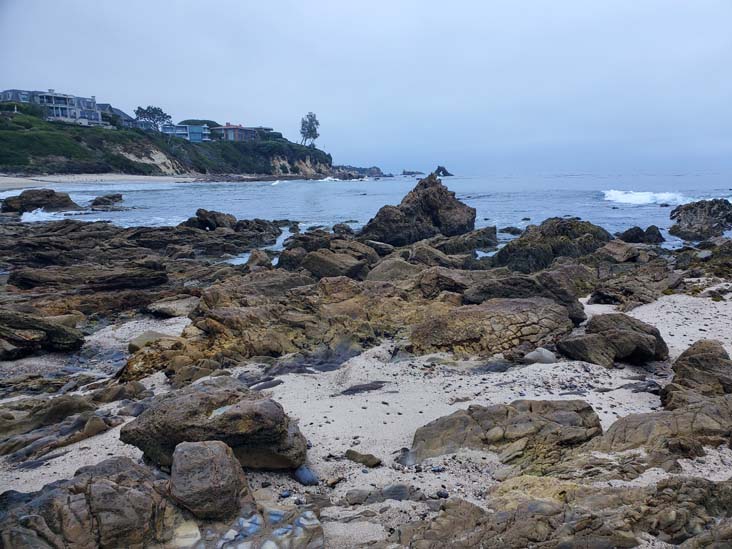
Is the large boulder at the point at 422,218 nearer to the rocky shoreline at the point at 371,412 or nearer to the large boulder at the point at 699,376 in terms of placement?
the rocky shoreline at the point at 371,412

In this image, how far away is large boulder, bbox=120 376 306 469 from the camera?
15.8ft

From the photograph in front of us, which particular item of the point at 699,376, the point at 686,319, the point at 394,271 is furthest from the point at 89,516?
the point at 394,271

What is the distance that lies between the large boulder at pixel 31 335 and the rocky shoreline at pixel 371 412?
0.10 ft

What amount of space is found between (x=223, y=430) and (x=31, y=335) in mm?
6800

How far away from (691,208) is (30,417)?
30.4 metres

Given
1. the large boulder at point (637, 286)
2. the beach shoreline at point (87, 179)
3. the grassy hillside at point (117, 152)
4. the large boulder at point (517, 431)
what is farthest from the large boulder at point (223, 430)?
the grassy hillside at point (117, 152)

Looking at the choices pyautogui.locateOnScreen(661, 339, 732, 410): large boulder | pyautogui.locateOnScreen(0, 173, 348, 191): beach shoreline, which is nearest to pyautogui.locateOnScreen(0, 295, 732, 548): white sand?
pyautogui.locateOnScreen(661, 339, 732, 410): large boulder

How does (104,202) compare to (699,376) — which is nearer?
(699,376)

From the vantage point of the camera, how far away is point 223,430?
4.80 m

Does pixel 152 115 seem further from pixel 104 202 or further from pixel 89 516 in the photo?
pixel 89 516

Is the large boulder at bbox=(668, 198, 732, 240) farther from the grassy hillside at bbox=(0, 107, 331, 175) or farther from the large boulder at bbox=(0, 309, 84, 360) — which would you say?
the grassy hillside at bbox=(0, 107, 331, 175)

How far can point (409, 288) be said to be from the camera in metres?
11.5

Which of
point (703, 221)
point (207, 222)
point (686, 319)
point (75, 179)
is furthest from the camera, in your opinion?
point (75, 179)

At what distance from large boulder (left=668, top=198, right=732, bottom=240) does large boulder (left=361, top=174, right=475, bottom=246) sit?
32.1 ft
